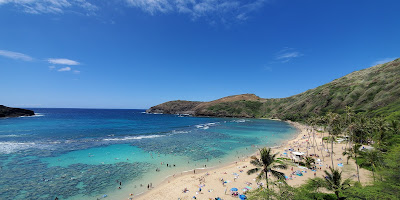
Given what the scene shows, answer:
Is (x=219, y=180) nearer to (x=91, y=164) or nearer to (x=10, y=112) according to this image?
(x=91, y=164)

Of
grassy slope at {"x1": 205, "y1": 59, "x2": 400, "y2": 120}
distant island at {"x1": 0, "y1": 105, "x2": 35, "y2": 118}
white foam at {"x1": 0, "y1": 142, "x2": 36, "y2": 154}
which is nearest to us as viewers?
white foam at {"x1": 0, "y1": 142, "x2": 36, "y2": 154}

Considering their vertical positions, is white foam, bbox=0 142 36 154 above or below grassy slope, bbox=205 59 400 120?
below

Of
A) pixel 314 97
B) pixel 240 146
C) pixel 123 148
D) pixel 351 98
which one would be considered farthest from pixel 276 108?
pixel 123 148

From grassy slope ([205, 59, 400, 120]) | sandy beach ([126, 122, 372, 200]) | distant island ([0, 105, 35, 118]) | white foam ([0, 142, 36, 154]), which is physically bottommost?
sandy beach ([126, 122, 372, 200])

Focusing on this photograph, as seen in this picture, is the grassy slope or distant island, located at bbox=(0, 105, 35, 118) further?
distant island, located at bbox=(0, 105, 35, 118)

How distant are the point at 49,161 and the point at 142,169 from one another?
78.7 feet

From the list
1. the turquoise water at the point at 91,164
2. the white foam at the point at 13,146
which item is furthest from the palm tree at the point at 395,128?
the white foam at the point at 13,146

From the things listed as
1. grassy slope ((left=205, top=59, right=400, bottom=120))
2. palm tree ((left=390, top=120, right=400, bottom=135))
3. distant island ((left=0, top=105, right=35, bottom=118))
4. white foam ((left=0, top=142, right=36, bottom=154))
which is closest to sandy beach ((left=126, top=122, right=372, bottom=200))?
palm tree ((left=390, top=120, right=400, bottom=135))

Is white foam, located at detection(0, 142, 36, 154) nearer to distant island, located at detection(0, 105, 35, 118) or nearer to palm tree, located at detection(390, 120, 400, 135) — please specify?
palm tree, located at detection(390, 120, 400, 135)

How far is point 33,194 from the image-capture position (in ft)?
88.6

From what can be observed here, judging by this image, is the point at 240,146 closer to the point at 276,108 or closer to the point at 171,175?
the point at 171,175

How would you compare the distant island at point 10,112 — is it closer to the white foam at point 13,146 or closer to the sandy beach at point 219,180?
the white foam at point 13,146

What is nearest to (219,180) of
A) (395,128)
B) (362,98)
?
(395,128)

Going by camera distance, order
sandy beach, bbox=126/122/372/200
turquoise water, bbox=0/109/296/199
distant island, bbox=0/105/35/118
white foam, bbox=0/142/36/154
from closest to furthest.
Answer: sandy beach, bbox=126/122/372/200
turquoise water, bbox=0/109/296/199
white foam, bbox=0/142/36/154
distant island, bbox=0/105/35/118
